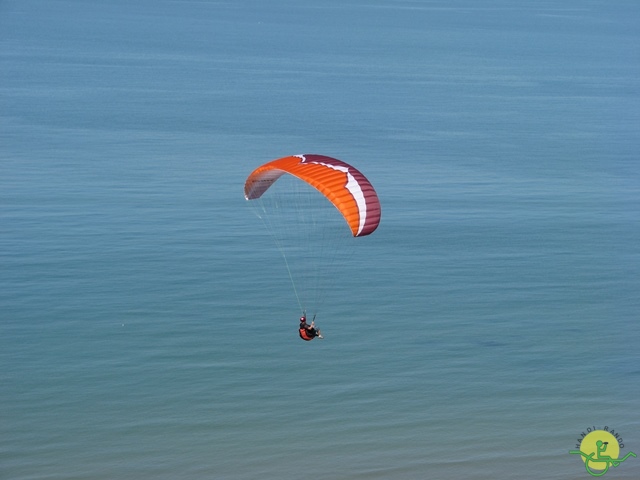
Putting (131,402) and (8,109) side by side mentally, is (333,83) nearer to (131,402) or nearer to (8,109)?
(8,109)

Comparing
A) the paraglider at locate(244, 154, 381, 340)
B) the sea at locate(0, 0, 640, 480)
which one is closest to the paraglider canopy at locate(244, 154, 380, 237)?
the paraglider at locate(244, 154, 381, 340)

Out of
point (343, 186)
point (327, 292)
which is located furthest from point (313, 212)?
point (343, 186)

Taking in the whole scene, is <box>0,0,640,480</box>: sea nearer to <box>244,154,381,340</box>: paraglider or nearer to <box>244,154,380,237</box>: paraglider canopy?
<box>244,154,381,340</box>: paraglider

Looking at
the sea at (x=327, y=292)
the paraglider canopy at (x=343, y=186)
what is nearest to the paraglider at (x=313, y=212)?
the paraglider canopy at (x=343, y=186)

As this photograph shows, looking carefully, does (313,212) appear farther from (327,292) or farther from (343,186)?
Answer: (343,186)

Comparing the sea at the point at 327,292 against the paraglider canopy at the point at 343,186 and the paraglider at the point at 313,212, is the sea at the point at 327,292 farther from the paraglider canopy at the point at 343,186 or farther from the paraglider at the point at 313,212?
the paraglider canopy at the point at 343,186

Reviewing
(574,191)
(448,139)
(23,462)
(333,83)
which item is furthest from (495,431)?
(333,83)

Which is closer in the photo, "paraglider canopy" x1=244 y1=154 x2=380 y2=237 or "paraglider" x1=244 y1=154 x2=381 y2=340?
"paraglider canopy" x1=244 y1=154 x2=380 y2=237
